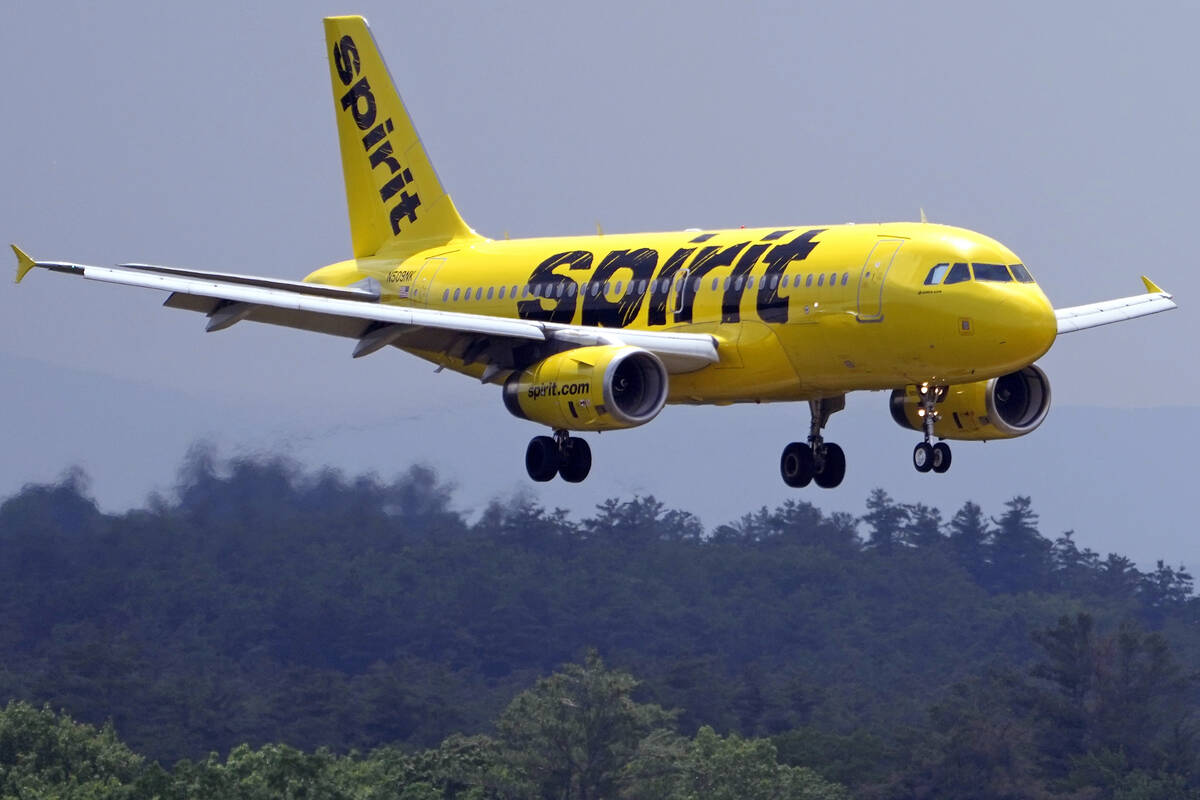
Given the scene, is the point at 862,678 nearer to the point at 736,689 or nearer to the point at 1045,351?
the point at 736,689

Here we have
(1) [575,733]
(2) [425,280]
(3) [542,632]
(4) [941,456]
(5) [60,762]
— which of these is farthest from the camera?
(3) [542,632]

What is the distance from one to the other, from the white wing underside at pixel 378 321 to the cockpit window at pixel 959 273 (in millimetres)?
5409

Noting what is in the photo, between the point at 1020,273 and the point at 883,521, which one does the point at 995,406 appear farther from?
the point at 883,521

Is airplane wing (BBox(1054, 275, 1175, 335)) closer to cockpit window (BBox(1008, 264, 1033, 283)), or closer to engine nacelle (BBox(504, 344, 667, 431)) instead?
cockpit window (BBox(1008, 264, 1033, 283))

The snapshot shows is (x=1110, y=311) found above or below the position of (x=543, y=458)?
above

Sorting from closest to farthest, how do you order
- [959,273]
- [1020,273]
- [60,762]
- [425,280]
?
[959,273] < [1020,273] < [425,280] < [60,762]

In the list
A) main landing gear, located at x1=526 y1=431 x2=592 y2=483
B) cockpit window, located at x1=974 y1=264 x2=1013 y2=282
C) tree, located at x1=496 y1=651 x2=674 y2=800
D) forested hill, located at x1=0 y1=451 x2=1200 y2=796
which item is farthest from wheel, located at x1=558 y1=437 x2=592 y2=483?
tree, located at x1=496 y1=651 x2=674 y2=800

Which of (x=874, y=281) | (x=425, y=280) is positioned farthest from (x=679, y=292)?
(x=425, y=280)

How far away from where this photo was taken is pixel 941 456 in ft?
155

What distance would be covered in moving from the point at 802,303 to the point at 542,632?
122 metres

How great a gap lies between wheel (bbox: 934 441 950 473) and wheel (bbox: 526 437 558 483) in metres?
8.07

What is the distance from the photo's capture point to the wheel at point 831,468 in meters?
51.7

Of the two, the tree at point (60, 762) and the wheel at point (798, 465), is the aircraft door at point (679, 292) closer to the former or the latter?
the wheel at point (798, 465)

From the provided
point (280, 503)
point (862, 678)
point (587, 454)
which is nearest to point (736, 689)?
point (862, 678)
